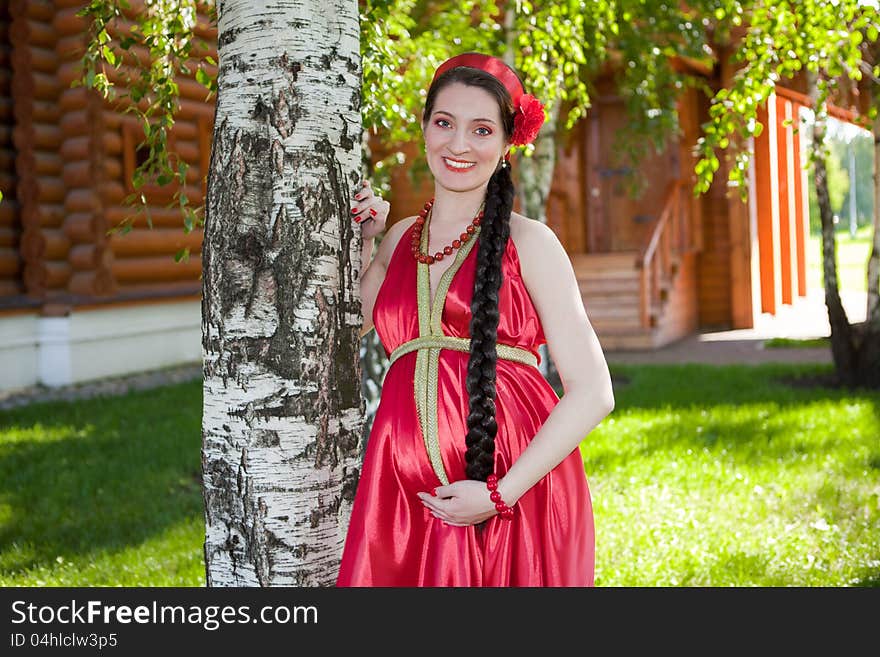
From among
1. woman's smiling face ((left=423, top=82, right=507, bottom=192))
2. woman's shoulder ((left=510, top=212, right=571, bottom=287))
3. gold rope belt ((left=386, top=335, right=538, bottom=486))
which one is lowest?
gold rope belt ((left=386, top=335, right=538, bottom=486))

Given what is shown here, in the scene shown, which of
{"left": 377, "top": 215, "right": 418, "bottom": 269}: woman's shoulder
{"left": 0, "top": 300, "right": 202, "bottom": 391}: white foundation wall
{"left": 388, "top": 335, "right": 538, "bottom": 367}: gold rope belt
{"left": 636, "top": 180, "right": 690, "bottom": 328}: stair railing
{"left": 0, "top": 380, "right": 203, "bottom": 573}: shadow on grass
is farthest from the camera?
{"left": 636, "top": 180, "right": 690, "bottom": 328}: stair railing

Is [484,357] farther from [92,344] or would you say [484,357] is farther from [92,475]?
[92,344]

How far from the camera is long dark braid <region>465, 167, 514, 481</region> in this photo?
1.88 metres

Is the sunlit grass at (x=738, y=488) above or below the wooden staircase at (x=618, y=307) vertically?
below

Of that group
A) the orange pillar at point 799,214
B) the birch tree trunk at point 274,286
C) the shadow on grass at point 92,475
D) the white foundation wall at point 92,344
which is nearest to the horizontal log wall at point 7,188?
the white foundation wall at point 92,344

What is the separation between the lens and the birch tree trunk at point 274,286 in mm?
2109

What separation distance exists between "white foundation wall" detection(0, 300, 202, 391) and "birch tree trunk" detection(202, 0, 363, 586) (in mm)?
7185

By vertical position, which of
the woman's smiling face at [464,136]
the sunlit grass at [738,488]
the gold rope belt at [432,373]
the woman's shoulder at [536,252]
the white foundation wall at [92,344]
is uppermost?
the woman's smiling face at [464,136]

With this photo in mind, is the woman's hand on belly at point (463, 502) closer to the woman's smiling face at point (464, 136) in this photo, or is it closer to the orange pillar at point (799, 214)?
the woman's smiling face at point (464, 136)

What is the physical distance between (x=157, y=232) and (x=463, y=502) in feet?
29.2

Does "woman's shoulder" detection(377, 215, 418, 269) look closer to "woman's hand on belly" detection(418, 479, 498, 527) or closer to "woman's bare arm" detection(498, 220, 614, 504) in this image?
"woman's bare arm" detection(498, 220, 614, 504)

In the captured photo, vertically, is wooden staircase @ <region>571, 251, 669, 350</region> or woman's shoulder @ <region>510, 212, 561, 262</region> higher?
woman's shoulder @ <region>510, 212, 561, 262</region>

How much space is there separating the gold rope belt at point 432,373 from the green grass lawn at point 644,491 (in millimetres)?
2198

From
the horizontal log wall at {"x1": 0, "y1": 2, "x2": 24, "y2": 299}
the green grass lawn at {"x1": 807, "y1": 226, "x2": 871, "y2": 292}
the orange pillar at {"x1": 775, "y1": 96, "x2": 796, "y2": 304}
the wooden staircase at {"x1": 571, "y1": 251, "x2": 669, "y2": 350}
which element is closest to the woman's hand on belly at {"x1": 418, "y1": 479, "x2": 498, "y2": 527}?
the green grass lawn at {"x1": 807, "y1": 226, "x2": 871, "y2": 292}
